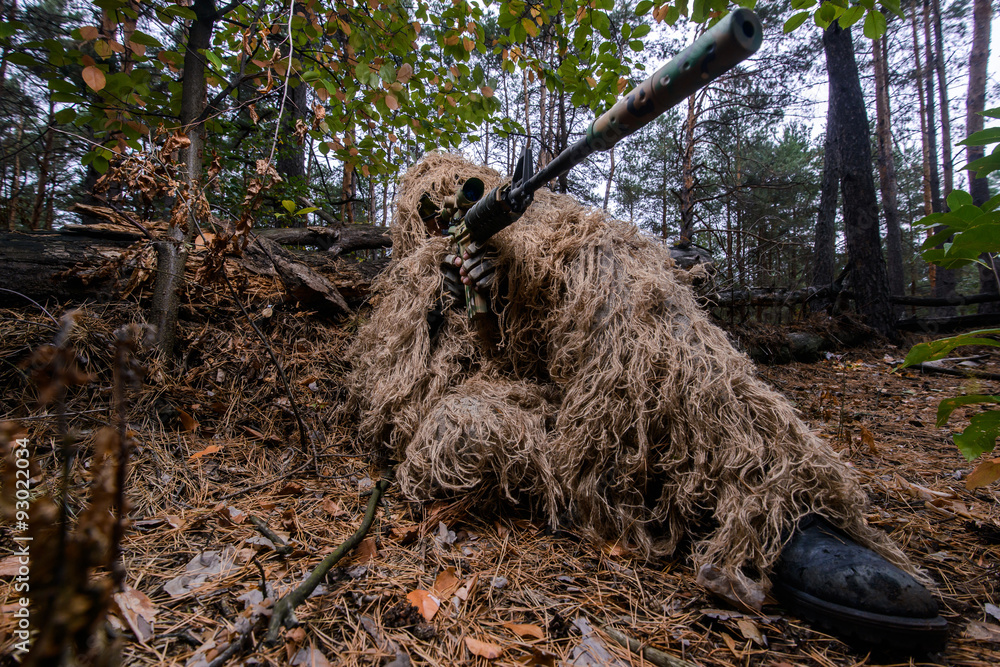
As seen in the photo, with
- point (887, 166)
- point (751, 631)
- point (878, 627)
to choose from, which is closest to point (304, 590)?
point (751, 631)

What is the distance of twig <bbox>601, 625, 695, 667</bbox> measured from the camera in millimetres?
1013

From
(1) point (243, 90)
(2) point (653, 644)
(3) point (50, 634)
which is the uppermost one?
(1) point (243, 90)

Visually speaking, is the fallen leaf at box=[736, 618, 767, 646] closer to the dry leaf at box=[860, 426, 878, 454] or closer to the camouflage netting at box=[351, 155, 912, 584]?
the camouflage netting at box=[351, 155, 912, 584]

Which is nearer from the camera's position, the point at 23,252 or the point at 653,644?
the point at 653,644

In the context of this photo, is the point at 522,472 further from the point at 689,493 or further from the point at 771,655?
the point at 771,655

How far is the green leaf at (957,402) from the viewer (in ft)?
3.54

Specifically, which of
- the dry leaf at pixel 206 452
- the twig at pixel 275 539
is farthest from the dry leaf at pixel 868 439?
the dry leaf at pixel 206 452

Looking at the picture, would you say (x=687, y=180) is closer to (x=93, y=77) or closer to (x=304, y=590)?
(x=93, y=77)

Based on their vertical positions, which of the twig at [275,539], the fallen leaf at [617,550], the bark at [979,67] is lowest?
the fallen leaf at [617,550]

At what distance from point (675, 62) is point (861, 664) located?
4.88 ft

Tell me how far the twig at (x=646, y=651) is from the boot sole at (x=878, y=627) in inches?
15.9

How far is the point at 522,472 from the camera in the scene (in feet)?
5.36

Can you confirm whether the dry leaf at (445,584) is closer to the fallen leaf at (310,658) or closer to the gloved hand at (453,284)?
the fallen leaf at (310,658)

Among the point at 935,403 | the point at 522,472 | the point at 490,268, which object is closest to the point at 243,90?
the point at 490,268
